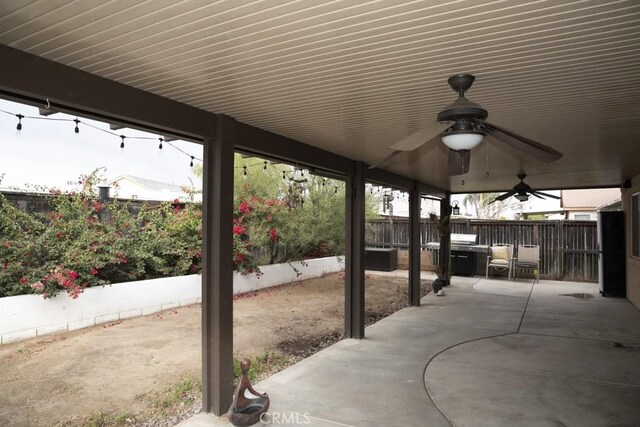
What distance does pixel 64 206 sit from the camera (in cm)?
574

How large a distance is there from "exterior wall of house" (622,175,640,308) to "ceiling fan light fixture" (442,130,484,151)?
21.3 feet

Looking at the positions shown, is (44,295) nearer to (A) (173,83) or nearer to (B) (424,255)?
(A) (173,83)

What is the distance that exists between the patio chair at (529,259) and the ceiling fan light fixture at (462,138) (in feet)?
28.8

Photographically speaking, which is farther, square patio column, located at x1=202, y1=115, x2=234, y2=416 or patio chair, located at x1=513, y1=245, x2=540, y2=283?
patio chair, located at x1=513, y1=245, x2=540, y2=283

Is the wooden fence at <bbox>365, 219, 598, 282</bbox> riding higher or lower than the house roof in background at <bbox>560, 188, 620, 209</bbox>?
lower

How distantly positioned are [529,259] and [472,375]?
711 cm

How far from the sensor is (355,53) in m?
2.04

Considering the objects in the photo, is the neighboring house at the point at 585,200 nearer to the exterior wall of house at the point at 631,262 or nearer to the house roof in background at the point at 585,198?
the house roof in background at the point at 585,198

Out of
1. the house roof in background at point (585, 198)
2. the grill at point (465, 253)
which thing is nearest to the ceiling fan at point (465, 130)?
the grill at point (465, 253)

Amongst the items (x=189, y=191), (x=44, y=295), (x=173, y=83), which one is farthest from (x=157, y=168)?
(x=173, y=83)

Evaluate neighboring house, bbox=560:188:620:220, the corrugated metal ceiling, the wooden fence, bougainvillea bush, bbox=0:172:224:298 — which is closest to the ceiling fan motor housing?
the corrugated metal ceiling

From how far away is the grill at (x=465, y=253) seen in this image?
10656 mm

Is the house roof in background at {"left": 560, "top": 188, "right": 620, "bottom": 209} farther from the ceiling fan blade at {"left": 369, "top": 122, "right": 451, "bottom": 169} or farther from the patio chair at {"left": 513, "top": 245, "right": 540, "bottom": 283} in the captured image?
the ceiling fan blade at {"left": 369, "top": 122, "right": 451, "bottom": 169}

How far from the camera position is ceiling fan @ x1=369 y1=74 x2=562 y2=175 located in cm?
207
